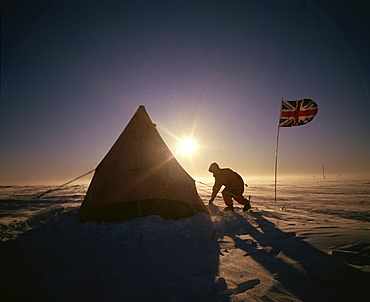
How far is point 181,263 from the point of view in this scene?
2.84 meters

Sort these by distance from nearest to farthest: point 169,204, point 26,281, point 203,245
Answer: point 26,281
point 203,245
point 169,204

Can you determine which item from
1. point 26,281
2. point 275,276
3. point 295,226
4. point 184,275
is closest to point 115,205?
point 26,281

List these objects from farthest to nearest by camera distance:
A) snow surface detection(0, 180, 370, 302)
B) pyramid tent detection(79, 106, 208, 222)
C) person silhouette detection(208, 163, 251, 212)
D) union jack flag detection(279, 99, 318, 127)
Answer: union jack flag detection(279, 99, 318, 127) → person silhouette detection(208, 163, 251, 212) → pyramid tent detection(79, 106, 208, 222) → snow surface detection(0, 180, 370, 302)

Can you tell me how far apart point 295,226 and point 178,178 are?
152 inches

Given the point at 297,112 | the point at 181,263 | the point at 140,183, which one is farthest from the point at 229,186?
the point at 297,112

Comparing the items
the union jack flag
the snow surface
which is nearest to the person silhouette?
the snow surface

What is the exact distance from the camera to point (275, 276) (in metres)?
2.41

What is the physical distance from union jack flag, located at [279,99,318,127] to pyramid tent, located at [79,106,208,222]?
798 centimetres

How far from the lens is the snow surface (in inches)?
82.7

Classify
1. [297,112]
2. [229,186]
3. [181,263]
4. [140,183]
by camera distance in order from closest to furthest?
[181,263] → [140,183] → [229,186] → [297,112]

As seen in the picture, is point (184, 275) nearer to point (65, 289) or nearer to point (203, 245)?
point (203, 245)

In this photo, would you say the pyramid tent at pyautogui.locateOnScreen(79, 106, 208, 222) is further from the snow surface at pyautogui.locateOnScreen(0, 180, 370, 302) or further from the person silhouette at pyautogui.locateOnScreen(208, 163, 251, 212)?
the person silhouette at pyautogui.locateOnScreen(208, 163, 251, 212)

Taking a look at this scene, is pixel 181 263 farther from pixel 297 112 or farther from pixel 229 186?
pixel 297 112

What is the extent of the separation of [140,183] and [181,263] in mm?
2955
